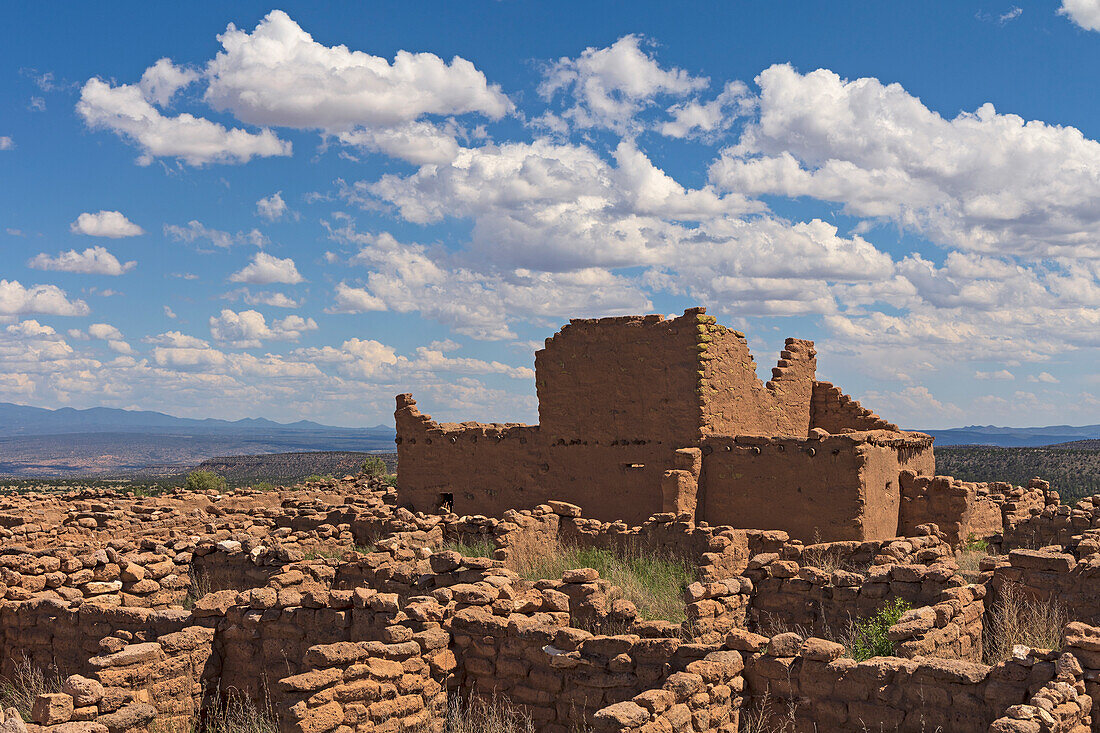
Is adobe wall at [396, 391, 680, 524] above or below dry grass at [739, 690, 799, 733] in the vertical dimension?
above

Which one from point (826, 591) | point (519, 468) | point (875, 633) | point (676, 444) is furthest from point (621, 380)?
point (875, 633)

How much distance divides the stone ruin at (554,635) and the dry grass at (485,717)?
73 millimetres

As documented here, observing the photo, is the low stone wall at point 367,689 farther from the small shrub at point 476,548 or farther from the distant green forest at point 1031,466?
the distant green forest at point 1031,466

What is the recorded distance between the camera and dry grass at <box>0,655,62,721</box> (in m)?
10.2

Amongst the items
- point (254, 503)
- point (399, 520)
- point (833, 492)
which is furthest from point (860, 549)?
point (254, 503)

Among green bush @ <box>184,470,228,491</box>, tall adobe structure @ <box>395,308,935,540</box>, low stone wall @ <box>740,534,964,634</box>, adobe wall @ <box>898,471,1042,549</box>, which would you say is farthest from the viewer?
green bush @ <box>184,470,228,491</box>

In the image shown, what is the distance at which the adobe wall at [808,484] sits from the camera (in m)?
14.9

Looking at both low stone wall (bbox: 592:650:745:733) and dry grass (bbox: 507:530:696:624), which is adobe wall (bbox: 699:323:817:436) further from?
low stone wall (bbox: 592:650:745:733)

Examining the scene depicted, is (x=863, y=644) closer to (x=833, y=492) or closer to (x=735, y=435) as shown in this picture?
(x=833, y=492)

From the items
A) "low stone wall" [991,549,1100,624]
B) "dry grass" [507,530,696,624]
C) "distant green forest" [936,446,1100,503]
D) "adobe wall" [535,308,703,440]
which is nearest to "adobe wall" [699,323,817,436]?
"adobe wall" [535,308,703,440]

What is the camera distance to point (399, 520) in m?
16.7

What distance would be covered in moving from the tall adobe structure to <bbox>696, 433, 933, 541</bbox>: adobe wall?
19mm

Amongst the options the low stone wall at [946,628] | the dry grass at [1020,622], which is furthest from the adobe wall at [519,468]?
the low stone wall at [946,628]

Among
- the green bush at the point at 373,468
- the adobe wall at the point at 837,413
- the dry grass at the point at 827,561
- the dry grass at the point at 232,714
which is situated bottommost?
the dry grass at the point at 232,714
